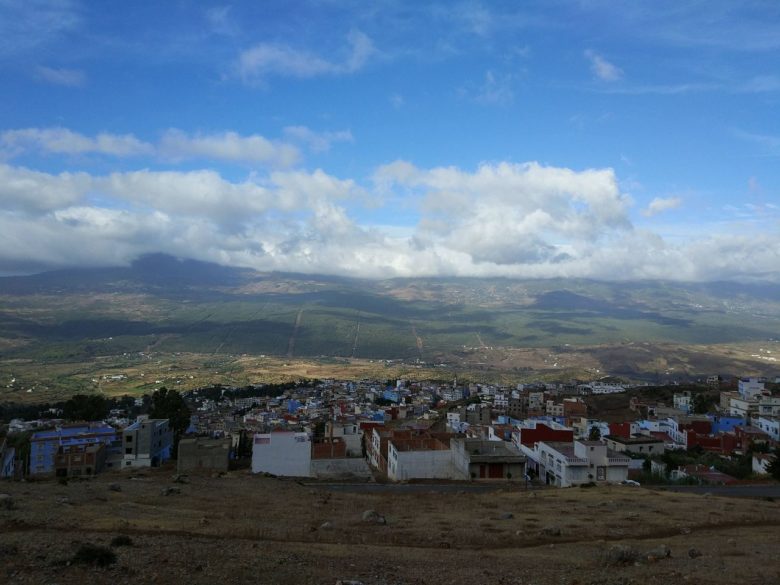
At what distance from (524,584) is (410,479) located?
21.5 m

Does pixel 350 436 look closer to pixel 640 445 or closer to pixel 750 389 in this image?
pixel 640 445

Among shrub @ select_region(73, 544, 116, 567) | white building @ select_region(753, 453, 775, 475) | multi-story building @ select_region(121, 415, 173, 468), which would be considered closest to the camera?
shrub @ select_region(73, 544, 116, 567)

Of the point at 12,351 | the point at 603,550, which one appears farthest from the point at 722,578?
the point at 12,351

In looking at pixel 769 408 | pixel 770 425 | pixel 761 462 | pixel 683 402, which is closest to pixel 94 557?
pixel 761 462

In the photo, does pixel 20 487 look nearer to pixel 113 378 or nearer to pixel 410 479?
pixel 410 479

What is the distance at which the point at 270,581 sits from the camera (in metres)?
9.82

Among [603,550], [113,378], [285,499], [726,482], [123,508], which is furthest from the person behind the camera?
[113,378]

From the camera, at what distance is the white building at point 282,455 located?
1325 inches

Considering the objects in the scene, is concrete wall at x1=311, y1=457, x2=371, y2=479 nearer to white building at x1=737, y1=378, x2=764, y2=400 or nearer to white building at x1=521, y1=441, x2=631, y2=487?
white building at x1=521, y1=441, x2=631, y2=487

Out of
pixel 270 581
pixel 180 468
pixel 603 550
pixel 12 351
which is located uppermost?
pixel 270 581

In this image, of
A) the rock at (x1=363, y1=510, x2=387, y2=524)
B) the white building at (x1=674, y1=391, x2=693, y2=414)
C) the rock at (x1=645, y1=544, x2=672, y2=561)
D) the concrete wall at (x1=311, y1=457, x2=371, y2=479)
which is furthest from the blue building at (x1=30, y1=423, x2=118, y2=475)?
the white building at (x1=674, y1=391, x2=693, y2=414)

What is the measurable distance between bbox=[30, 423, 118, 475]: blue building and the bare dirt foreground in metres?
20.9

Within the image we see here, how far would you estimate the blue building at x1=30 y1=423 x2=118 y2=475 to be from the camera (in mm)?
40406

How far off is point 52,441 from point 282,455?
19.8 metres
